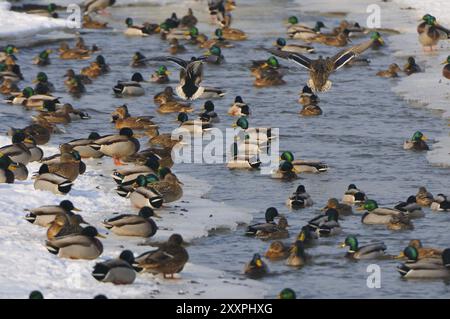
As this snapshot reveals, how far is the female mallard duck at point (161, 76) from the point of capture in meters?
34.0

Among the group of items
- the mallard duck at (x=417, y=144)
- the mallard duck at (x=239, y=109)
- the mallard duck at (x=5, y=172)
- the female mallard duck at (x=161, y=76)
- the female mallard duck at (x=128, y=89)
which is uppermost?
the female mallard duck at (x=161, y=76)

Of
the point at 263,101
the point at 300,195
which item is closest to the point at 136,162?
the point at 300,195

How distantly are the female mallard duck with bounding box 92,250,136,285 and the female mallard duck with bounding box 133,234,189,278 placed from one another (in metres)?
0.35

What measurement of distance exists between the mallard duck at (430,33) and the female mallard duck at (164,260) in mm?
20331

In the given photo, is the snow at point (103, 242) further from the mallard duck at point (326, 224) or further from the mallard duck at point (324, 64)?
the mallard duck at point (324, 64)

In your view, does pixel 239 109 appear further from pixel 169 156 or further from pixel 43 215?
pixel 43 215

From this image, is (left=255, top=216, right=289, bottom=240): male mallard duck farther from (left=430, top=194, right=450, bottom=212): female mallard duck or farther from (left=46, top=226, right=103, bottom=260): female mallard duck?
(left=46, top=226, right=103, bottom=260): female mallard duck

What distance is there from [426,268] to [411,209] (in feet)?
9.62

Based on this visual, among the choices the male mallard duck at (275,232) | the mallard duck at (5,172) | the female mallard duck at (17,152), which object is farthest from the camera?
the female mallard duck at (17,152)

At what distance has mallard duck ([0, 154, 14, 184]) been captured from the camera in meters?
22.2

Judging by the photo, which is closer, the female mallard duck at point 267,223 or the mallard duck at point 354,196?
the female mallard duck at point 267,223

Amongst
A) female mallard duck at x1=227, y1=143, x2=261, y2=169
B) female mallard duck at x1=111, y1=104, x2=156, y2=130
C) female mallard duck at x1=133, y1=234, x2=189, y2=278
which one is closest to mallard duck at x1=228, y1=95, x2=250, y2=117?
female mallard duck at x1=111, y1=104, x2=156, y2=130

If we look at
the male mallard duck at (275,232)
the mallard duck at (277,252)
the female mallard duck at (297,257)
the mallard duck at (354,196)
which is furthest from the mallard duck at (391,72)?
the female mallard duck at (297,257)

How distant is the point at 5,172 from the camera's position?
72.8 ft
